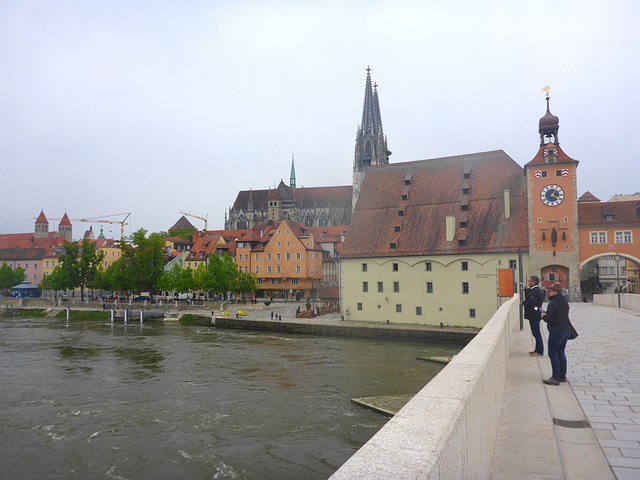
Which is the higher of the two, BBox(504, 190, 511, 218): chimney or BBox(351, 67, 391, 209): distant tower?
BBox(351, 67, 391, 209): distant tower

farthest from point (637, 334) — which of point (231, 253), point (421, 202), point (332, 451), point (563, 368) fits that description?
point (231, 253)

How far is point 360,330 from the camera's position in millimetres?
40844

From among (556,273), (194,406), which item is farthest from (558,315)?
(556,273)

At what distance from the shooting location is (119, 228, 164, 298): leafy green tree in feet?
230

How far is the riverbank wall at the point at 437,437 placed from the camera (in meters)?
2.19

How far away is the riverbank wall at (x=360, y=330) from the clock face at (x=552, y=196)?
40.0 feet

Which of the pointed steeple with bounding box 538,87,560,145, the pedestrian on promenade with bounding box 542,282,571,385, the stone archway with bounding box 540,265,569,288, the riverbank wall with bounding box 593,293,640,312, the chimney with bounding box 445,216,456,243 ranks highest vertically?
the pointed steeple with bounding box 538,87,560,145

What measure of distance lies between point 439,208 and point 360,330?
1337 centimetres

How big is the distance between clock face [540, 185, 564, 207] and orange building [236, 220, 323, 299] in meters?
40.4

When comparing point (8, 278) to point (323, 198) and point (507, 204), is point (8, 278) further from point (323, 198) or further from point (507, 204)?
point (507, 204)

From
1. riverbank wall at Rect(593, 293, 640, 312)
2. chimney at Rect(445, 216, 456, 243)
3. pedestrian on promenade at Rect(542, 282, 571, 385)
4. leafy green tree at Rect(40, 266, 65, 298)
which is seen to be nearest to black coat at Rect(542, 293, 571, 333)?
pedestrian on promenade at Rect(542, 282, 571, 385)

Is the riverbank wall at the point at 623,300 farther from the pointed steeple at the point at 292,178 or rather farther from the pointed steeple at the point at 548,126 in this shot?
the pointed steeple at the point at 292,178

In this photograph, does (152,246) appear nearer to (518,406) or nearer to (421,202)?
(421,202)

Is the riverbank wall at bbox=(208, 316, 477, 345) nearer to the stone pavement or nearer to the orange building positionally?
the orange building
